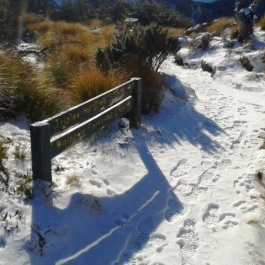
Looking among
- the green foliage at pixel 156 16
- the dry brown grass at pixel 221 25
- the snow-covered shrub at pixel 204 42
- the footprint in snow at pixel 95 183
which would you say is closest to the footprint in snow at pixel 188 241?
the footprint in snow at pixel 95 183

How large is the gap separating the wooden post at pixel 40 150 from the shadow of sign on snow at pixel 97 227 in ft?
0.48

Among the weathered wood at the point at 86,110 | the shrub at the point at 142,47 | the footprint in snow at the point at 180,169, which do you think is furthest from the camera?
the shrub at the point at 142,47

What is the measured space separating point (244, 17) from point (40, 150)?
10.9 m

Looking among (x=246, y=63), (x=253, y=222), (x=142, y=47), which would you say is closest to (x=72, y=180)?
(x=253, y=222)

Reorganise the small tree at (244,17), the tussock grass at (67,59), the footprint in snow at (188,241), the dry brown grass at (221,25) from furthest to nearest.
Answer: the dry brown grass at (221,25) → the small tree at (244,17) → the tussock grass at (67,59) → the footprint in snow at (188,241)

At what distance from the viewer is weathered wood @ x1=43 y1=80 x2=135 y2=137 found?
350cm

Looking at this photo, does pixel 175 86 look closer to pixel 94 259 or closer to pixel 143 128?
pixel 143 128

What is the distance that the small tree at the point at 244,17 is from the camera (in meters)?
12.1

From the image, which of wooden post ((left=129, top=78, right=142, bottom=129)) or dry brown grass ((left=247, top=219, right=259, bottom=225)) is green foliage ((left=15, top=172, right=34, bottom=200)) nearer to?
dry brown grass ((left=247, top=219, right=259, bottom=225))

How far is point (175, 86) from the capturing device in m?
7.90

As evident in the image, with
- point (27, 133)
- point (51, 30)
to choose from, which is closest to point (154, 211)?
point (27, 133)

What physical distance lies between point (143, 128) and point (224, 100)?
123 inches

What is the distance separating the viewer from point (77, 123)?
155 inches

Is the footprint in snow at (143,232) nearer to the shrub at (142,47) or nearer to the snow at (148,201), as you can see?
the snow at (148,201)
